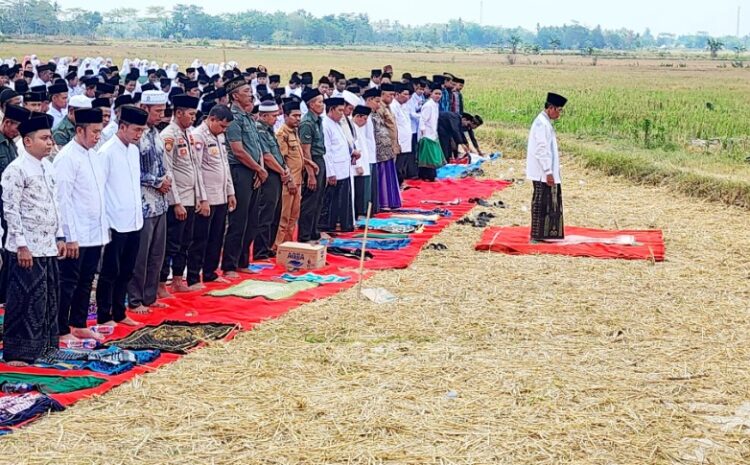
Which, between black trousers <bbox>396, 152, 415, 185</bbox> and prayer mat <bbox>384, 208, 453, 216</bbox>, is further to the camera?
black trousers <bbox>396, 152, 415, 185</bbox>

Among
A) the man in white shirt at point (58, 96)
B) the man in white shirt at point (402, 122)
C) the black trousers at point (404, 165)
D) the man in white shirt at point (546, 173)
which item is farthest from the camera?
the black trousers at point (404, 165)

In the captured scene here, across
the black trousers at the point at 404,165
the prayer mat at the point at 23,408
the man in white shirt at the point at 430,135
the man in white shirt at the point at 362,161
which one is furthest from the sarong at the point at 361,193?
Result: the prayer mat at the point at 23,408

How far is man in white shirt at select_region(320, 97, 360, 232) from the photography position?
32.0ft

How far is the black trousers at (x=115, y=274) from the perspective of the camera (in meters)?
6.45

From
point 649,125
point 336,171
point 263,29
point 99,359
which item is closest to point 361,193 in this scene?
point 336,171

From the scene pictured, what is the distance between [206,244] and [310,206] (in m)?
1.98

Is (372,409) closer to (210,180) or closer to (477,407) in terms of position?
(477,407)

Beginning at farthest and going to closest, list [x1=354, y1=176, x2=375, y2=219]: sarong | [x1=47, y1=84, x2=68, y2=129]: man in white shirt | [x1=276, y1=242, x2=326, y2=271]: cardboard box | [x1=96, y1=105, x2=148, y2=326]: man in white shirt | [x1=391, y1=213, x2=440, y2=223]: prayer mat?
[x1=391, y1=213, x2=440, y2=223]: prayer mat → [x1=354, y1=176, x2=375, y2=219]: sarong → [x1=47, y1=84, x2=68, y2=129]: man in white shirt → [x1=276, y1=242, x2=326, y2=271]: cardboard box → [x1=96, y1=105, x2=148, y2=326]: man in white shirt

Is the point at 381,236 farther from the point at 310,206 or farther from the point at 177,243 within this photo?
the point at 177,243

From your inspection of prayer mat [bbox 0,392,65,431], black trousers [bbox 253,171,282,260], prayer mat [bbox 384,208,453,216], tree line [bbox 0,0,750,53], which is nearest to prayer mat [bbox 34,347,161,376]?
prayer mat [bbox 0,392,65,431]

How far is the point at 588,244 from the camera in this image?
372 inches

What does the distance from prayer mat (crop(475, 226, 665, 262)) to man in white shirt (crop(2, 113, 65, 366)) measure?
188 inches

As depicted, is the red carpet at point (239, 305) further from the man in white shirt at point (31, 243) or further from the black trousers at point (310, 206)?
the black trousers at point (310, 206)

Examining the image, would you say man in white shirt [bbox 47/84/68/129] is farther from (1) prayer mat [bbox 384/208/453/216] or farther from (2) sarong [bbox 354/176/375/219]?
(1) prayer mat [bbox 384/208/453/216]
